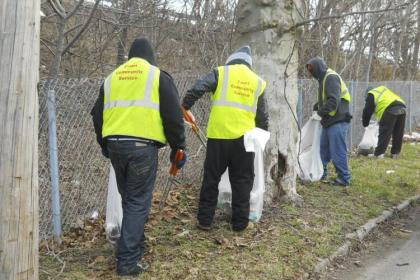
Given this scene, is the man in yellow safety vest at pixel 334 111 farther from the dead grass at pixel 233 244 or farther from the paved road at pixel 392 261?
the paved road at pixel 392 261

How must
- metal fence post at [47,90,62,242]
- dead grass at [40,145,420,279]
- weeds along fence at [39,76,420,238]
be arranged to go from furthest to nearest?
weeds along fence at [39,76,420,238] → metal fence post at [47,90,62,242] → dead grass at [40,145,420,279]

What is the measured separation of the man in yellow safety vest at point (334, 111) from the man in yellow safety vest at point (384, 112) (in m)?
2.53

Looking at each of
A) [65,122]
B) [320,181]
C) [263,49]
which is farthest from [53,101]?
[320,181]

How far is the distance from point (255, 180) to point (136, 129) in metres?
1.82

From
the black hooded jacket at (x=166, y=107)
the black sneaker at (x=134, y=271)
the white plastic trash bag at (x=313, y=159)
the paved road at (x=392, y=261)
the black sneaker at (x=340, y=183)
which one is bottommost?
the paved road at (x=392, y=261)

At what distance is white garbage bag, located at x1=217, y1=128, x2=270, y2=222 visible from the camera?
5207 millimetres

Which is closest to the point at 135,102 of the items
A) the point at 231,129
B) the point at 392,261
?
the point at 231,129

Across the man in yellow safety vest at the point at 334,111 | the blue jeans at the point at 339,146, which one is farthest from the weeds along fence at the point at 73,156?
the blue jeans at the point at 339,146

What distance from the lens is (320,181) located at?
26.8ft

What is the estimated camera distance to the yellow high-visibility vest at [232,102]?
17.0ft

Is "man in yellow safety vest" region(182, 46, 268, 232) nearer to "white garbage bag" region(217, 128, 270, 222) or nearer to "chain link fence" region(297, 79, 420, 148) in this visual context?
"white garbage bag" region(217, 128, 270, 222)

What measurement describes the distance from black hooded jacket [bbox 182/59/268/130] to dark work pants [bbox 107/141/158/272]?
1.08m

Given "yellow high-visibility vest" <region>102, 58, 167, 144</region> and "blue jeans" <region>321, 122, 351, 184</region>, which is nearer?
"yellow high-visibility vest" <region>102, 58, 167, 144</region>

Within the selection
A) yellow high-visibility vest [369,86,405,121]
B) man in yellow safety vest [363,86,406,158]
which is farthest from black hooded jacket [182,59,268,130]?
yellow high-visibility vest [369,86,405,121]
